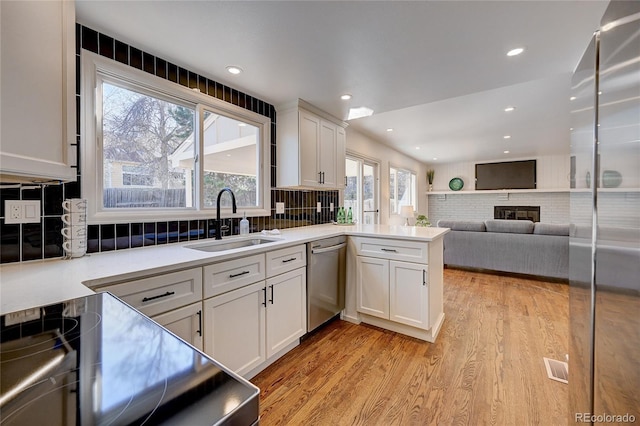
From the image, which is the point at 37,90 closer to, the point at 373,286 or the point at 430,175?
the point at 373,286

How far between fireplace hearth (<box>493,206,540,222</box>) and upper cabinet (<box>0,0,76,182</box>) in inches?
343

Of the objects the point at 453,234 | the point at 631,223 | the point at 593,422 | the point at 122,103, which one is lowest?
the point at 593,422

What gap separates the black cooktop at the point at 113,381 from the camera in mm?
396

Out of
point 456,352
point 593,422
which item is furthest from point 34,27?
point 456,352

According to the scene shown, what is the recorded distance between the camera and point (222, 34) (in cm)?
167

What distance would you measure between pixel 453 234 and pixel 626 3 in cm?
420

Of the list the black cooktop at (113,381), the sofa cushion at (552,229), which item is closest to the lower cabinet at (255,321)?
the black cooktop at (113,381)

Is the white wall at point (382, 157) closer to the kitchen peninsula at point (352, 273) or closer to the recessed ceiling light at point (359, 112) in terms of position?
the recessed ceiling light at point (359, 112)

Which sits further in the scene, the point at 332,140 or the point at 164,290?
the point at 332,140

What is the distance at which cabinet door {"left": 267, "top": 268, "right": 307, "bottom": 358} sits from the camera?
191cm

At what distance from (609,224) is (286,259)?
169 cm

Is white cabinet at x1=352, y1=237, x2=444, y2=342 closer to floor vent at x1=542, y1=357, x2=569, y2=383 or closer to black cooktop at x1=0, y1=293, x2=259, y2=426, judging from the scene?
floor vent at x1=542, y1=357, x2=569, y2=383

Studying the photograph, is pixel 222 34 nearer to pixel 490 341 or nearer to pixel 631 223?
pixel 631 223

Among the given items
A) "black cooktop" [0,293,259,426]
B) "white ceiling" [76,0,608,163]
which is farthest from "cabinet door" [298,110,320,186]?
"black cooktop" [0,293,259,426]
